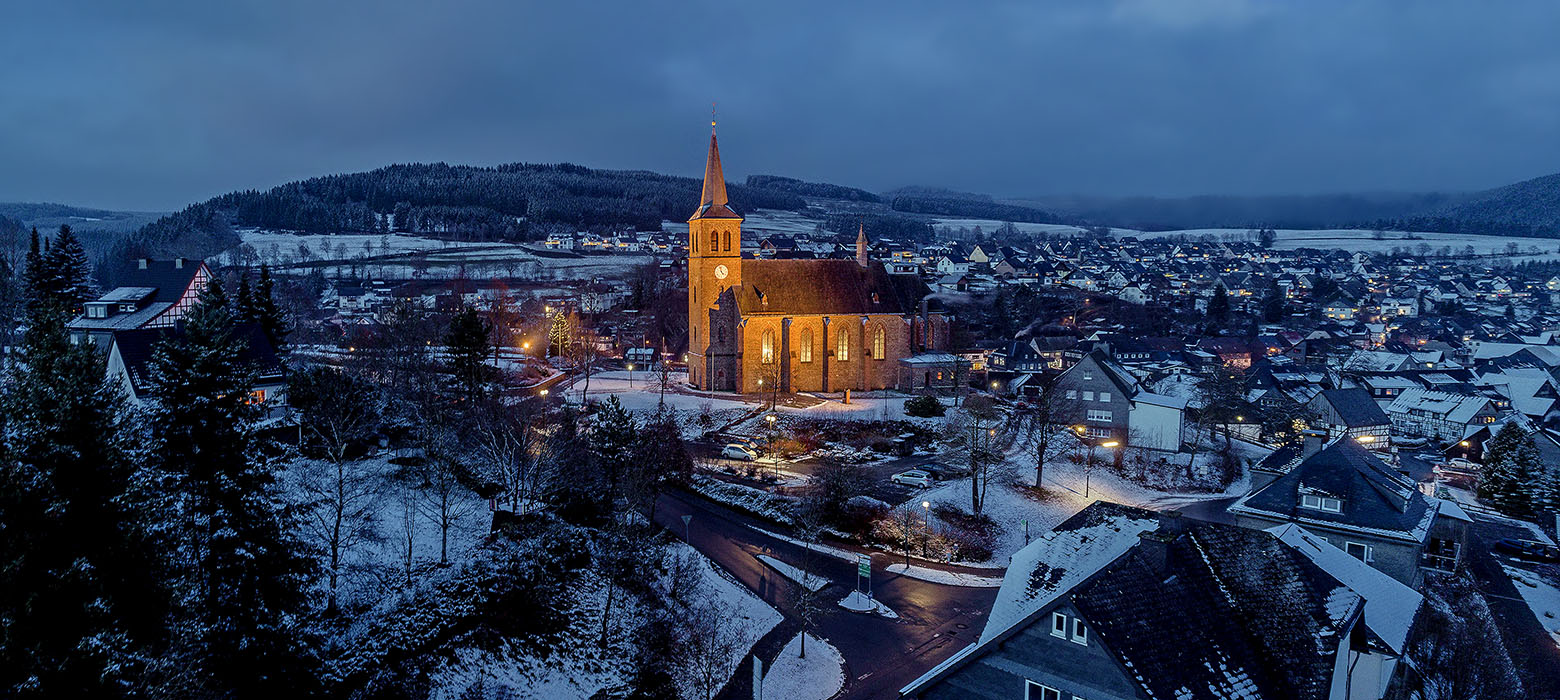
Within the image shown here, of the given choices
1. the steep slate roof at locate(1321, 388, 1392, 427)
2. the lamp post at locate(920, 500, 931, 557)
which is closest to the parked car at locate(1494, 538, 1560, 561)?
the steep slate roof at locate(1321, 388, 1392, 427)

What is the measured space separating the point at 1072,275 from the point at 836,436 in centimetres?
10949

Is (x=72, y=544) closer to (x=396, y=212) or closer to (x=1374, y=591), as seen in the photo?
(x=1374, y=591)

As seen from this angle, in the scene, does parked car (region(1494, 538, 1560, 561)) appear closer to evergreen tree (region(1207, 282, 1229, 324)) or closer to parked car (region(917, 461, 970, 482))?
parked car (region(917, 461, 970, 482))

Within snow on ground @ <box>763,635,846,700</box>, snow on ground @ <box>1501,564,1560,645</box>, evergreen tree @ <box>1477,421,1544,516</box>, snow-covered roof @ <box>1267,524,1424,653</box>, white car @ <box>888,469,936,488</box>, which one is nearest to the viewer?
snow-covered roof @ <box>1267,524,1424,653</box>

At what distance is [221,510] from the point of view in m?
18.2

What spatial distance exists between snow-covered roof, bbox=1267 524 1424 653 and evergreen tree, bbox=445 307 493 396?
3138 cm

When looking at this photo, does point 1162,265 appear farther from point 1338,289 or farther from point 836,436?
point 836,436

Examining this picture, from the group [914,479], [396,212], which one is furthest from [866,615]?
[396,212]

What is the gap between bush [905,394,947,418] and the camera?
182ft

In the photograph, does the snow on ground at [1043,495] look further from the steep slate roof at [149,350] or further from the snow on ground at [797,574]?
the steep slate roof at [149,350]

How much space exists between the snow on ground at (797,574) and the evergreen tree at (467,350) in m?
15.1

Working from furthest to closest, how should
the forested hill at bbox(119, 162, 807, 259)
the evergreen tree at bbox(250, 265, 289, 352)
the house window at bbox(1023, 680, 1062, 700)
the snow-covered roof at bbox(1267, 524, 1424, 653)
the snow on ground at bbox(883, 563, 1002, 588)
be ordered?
the forested hill at bbox(119, 162, 807, 259)
the evergreen tree at bbox(250, 265, 289, 352)
the snow on ground at bbox(883, 563, 1002, 588)
the snow-covered roof at bbox(1267, 524, 1424, 653)
the house window at bbox(1023, 680, 1062, 700)

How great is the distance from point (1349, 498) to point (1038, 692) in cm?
1928

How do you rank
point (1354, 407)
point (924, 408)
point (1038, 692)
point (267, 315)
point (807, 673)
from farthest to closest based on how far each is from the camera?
point (1354, 407)
point (924, 408)
point (267, 315)
point (807, 673)
point (1038, 692)
